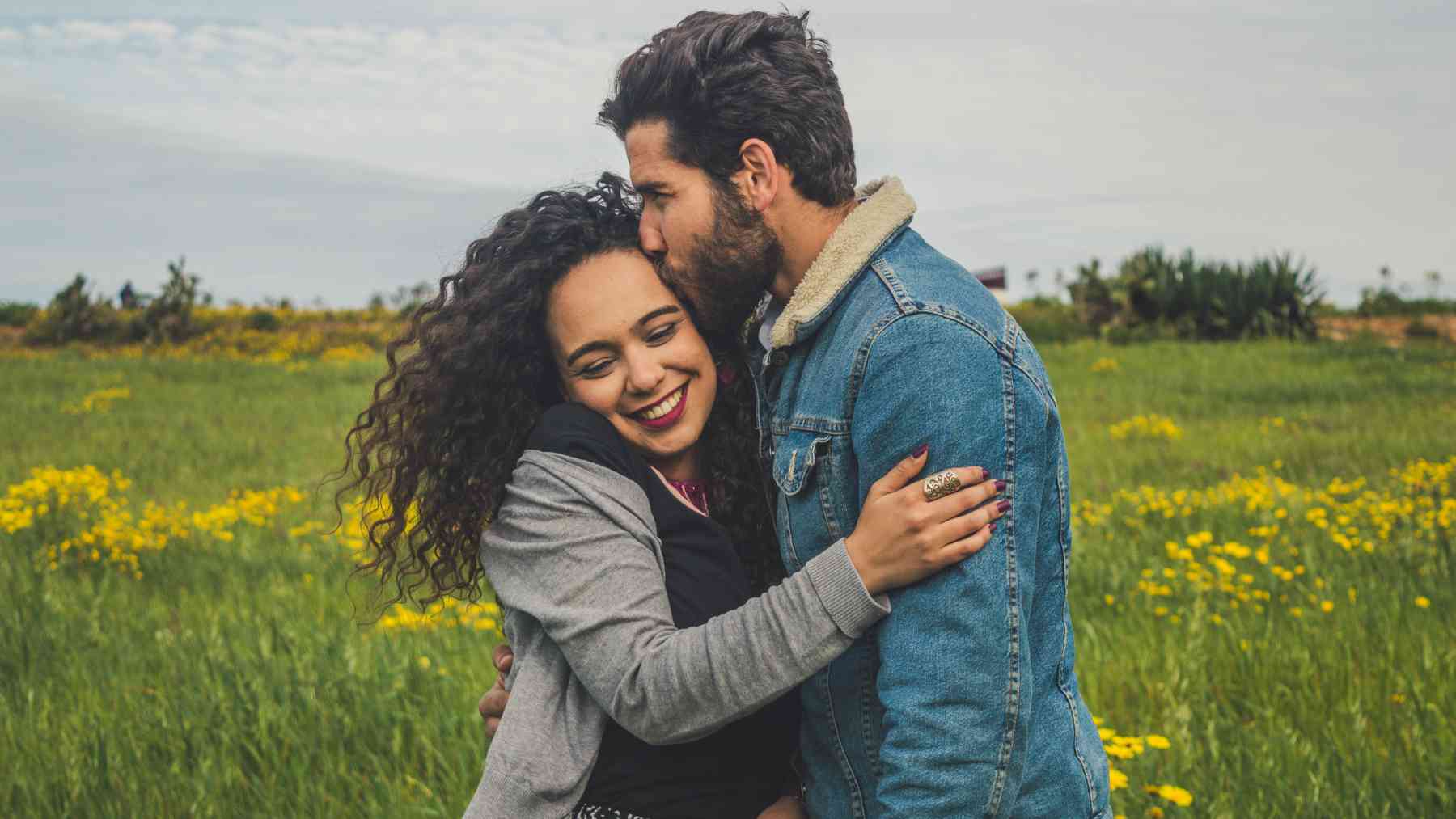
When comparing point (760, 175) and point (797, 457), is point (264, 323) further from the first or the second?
point (797, 457)

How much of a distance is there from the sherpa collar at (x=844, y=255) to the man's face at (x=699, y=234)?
113mm

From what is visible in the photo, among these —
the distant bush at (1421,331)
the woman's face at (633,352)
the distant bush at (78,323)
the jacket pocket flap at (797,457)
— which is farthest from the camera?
the distant bush at (78,323)

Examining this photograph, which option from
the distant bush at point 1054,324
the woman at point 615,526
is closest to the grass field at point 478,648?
the woman at point 615,526

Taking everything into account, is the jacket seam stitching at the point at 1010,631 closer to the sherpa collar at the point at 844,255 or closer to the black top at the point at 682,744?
the sherpa collar at the point at 844,255

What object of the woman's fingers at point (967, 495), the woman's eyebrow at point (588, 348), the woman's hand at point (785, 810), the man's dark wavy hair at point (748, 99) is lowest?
the woman's hand at point (785, 810)

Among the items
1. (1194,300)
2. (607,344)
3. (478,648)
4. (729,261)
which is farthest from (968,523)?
(1194,300)

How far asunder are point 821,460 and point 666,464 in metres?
0.56

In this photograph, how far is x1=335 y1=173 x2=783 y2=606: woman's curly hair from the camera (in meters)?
2.40

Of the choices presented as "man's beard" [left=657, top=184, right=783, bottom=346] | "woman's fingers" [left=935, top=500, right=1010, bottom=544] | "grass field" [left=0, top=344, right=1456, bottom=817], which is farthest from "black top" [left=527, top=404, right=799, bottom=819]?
"grass field" [left=0, top=344, right=1456, bottom=817]

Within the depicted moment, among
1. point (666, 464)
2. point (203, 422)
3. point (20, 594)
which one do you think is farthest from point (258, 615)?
point (203, 422)

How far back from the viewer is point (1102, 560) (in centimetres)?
584

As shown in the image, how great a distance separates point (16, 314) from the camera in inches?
1133

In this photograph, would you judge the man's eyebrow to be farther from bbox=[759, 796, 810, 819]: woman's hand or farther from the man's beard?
bbox=[759, 796, 810, 819]: woman's hand

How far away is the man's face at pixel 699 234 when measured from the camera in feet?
7.23
